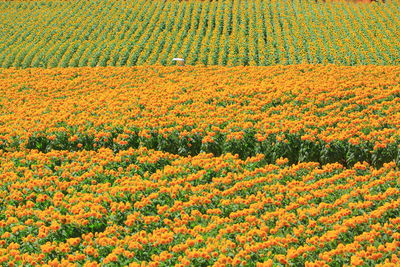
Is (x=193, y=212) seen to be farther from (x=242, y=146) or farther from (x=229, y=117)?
(x=229, y=117)

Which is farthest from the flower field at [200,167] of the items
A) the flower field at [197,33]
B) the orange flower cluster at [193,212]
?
the flower field at [197,33]

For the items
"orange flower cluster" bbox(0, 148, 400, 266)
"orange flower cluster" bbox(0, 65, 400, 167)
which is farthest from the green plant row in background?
"orange flower cluster" bbox(0, 148, 400, 266)

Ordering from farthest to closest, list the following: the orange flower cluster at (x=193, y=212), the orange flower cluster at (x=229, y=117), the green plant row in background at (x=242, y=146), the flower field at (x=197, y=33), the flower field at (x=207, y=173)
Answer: the flower field at (x=197, y=33) < the orange flower cluster at (x=229, y=117) < the green plant row in background at (x=242, y=146) < the flower field at (x=207, y=173) < the orange flower cluster at (x=193, y=212)

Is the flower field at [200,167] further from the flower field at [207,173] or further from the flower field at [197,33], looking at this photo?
the flower field at [197,33]

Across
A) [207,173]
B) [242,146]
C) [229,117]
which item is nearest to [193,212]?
[207,173]

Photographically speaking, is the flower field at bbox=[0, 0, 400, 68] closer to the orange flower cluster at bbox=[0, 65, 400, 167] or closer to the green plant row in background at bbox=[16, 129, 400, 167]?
the orange flower cluster at bbox=[0, 65, 400, 167]

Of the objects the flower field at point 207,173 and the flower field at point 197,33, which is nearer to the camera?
the flower field at point 207,173

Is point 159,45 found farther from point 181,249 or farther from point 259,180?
point 181,249
